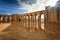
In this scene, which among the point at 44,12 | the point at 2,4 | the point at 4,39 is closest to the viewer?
the point at 4,39

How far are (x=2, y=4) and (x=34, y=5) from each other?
76cm

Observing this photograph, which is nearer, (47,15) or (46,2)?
(47,15)

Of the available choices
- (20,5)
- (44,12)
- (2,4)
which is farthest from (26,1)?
(44,12)

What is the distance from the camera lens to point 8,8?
2.49 meters

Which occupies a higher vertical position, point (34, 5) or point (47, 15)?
point (34, 5)

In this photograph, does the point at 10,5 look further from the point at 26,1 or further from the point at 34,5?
the point at 34,5

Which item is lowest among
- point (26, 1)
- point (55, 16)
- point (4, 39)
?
point (4, 39)

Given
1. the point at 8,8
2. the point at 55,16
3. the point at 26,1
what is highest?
the point at 26,1

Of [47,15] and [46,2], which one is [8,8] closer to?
[46,2]

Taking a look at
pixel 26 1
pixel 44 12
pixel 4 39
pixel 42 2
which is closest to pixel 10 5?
pixel 26 1

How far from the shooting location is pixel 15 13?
2480 mm

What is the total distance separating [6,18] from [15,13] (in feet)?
1.55

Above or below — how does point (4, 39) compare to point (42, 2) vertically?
below

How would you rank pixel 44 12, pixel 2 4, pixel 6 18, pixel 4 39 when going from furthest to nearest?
pixel 6 18
pixel 2 4
pixel 44 12
pixel 4 39
